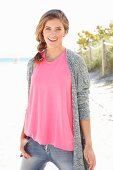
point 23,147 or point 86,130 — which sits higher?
point 86,130

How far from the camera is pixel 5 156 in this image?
598 centimetres

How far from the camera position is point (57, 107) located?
2.90 metres

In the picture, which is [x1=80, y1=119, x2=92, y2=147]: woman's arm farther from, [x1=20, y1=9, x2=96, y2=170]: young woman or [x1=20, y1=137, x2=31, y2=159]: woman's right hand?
[x1=20, y1=137, x2=31, y2=159]: woman's right hand

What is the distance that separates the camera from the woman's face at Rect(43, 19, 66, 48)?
9.77 ft

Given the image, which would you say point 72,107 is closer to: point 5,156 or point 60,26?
point 60,26

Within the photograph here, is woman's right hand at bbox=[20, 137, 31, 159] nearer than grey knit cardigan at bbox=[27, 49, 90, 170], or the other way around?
grey knit cardigan at bbox=[27, 49, 90, 170]

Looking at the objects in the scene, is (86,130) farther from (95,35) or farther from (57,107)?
(95,35)

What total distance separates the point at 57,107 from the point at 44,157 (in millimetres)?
315

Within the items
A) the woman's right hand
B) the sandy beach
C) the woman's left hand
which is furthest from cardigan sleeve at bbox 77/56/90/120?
the sandy beach

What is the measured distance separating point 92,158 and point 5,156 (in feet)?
10.7

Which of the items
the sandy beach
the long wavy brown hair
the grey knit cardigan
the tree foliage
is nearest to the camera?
the grey knit cardigan

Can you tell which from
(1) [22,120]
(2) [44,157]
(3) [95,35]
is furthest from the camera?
(3) [95,35]

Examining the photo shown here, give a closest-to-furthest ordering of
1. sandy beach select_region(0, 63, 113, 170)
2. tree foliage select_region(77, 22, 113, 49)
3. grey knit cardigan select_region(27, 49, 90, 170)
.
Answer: grey knit cardigan select_region(27, 49, 90, 170)
sandy beach select_region(0, 63, 113, 170)
tree foliage select_region(77, 22, 113, 49)

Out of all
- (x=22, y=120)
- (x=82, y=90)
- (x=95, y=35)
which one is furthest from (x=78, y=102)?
(x=95, y=35)
